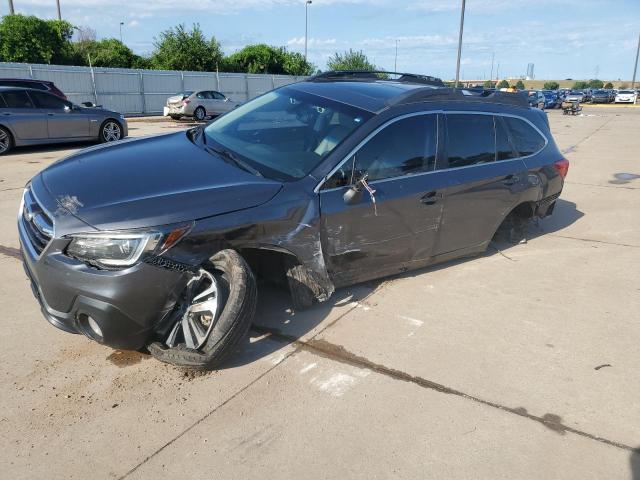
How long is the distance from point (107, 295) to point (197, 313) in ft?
1.78

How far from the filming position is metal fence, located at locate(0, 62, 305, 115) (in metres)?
23.9

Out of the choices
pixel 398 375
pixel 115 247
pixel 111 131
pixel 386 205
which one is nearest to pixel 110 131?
pixel 111 131

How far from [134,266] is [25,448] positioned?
1034 millimetres

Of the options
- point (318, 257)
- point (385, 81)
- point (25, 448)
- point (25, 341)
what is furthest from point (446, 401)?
point (385, 81)

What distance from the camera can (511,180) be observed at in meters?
5.07

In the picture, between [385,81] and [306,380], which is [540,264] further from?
[306,380]

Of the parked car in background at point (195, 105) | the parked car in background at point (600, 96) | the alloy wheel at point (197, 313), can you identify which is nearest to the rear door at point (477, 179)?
the alloy wheel at point (197, 313)

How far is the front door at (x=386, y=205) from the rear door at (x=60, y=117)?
434 inches

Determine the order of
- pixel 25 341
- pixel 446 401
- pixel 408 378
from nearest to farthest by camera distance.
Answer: pixel 446 401 < pixel 408 378 < pixel 25 341

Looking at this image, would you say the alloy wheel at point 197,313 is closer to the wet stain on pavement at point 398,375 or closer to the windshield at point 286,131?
the wet stain on pavement at point 398,375

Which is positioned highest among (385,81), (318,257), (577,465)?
(385,81)

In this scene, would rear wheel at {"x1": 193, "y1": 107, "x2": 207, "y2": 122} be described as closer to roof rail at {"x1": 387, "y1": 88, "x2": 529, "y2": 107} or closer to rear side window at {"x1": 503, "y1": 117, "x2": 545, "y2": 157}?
roof rail at {"x1": 387, "y1": 88, "x2": 529, "y2": 107}

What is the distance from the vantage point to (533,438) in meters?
2.77

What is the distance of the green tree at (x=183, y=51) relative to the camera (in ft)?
133
